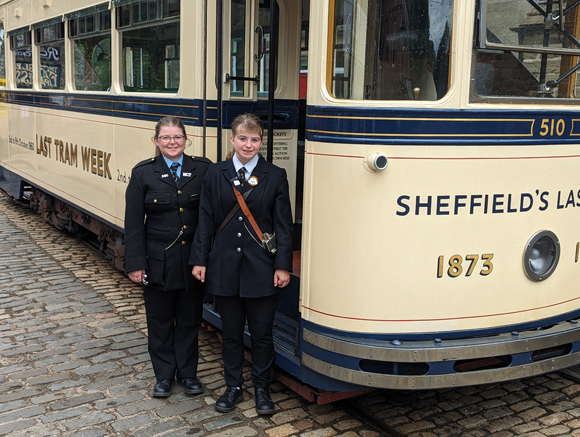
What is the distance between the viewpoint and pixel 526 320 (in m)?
3.80

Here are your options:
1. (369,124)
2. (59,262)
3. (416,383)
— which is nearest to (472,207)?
(369,124)

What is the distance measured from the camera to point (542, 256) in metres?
3.82

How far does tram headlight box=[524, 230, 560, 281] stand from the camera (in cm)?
371

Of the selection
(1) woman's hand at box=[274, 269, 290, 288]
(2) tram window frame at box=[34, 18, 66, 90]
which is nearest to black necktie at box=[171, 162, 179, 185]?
(1) woman's hand at box=[274, 269, 290, 288]

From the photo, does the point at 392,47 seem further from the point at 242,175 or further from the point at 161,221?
the point at 161,221

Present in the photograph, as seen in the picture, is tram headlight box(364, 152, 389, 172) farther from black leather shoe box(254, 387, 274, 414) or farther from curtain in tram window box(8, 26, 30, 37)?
curtain in tram window box(8, 26, 30, 37)

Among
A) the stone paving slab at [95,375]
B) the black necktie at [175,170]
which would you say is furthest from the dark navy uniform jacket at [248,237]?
the stone paving slab at [95,375]

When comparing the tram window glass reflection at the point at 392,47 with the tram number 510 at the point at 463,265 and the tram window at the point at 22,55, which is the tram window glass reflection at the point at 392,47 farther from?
the tram window at the point at 22,55

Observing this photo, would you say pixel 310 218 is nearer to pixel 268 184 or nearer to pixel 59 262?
pixel 268 184

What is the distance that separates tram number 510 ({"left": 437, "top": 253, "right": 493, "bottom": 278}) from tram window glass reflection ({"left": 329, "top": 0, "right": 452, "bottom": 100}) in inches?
32.9

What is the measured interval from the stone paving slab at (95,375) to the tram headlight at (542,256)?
4.20 ft

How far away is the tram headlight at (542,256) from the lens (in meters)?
3.71

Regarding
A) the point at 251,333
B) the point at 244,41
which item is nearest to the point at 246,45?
the point at 244,41

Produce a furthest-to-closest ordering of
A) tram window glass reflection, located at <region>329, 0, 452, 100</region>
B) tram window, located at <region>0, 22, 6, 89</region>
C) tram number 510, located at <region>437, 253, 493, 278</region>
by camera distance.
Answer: tram window, located at <region>0, 22, 6, 89</region> < tram number 510, located at <region>437, 253, 493, 278</region> < tram window glass reflection, located at <region>329, 0, 452, 100</region>
